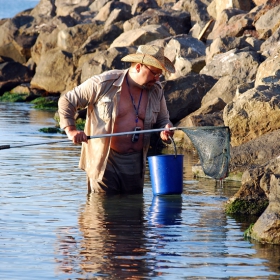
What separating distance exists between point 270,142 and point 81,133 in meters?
3.71

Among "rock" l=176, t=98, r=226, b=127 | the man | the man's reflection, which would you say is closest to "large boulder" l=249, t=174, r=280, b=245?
the man's reflection

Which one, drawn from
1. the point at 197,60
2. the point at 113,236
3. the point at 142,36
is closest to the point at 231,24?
the point at 142,36

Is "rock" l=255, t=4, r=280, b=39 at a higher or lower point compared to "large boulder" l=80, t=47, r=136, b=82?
higher

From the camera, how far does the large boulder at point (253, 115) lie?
1251 cm

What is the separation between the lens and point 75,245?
7.04 m

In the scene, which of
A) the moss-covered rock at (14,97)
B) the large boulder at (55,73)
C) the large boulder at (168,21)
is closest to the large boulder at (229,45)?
the large boulder at (168,21)

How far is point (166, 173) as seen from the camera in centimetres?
903

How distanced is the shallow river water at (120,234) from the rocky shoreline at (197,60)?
48cm

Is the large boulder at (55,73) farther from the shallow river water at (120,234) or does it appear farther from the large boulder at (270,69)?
the shallow river water at (120,234)

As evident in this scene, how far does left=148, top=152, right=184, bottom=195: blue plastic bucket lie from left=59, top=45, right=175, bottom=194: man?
0.15 meters

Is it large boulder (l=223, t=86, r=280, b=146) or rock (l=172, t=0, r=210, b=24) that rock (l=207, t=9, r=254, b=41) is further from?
large boulder (l=223, t=86, r=280, b=146)

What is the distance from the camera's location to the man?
8.62 metres

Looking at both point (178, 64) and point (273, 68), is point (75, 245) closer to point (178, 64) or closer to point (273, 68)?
point (273, 68)

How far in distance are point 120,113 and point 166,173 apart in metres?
0.83
